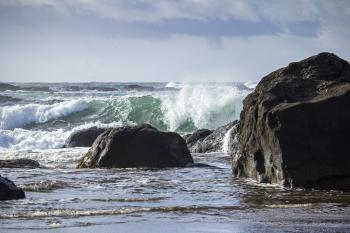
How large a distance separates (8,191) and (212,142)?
34.3 feet

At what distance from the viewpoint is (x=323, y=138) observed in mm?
11016

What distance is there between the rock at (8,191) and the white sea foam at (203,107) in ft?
74.6

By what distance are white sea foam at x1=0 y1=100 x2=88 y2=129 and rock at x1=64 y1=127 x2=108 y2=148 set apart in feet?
49.3

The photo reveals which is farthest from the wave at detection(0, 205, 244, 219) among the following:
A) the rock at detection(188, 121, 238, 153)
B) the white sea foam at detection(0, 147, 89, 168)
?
the rock at detection(188, 121, 238, 153)

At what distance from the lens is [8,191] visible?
10203mm

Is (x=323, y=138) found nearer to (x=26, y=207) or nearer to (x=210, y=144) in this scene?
(x=26, y=207)

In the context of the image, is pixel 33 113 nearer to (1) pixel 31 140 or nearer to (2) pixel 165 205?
(1) pixel 31 140

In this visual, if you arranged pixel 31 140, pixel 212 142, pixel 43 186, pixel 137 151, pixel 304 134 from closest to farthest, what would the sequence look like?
pixel 304 134, pixel 43 186, pixel 137 151, pixel 212 142, pixel 31 140

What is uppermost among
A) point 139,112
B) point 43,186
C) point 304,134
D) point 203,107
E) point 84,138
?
point 203,107

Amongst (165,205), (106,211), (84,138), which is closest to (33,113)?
(84,138)

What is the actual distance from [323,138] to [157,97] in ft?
92.8

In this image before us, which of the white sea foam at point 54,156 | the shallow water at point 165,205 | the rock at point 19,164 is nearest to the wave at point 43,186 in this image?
the shallow water at point 165,205

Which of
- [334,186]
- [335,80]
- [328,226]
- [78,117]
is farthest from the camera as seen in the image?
[78,117]

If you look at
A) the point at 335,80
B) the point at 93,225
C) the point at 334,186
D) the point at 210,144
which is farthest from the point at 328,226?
the point at 210,144
